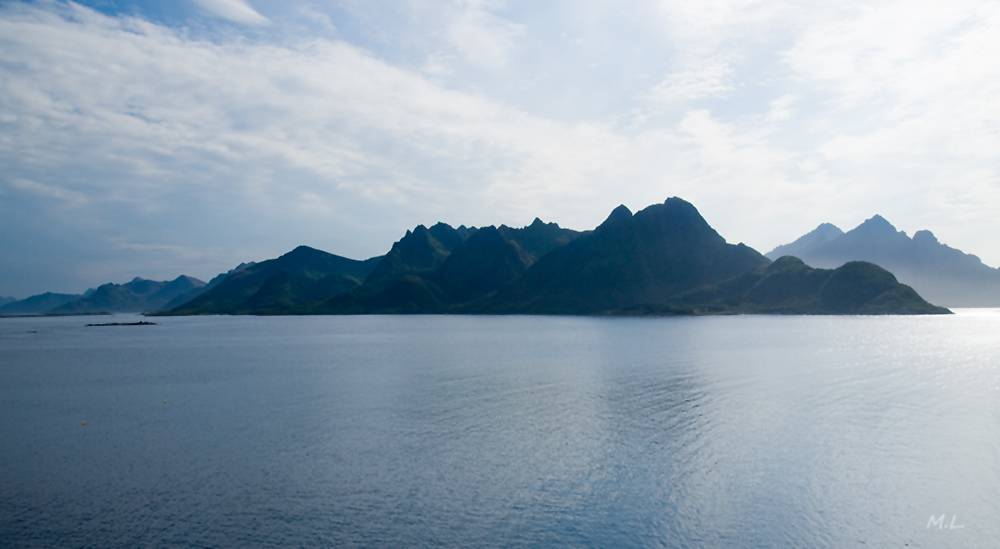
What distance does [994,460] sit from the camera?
35.1 meters

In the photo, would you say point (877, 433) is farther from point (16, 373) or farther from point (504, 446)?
point (16, 373)

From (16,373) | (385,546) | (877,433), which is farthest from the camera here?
(16,373)

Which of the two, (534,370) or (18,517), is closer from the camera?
(18,517)

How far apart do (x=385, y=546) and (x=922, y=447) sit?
36615 mm

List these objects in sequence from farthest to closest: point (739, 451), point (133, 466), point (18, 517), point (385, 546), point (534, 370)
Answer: point (534, 370)
point (739, 451)
point (133, 466)
point (18, 517)
point (385, 546)

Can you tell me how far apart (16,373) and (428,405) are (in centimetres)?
7733

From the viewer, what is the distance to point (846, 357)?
9388cm

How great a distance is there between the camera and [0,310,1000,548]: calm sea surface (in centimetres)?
2461

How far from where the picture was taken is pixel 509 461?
113ft

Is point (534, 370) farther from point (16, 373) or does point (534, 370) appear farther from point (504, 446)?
point (16, 373)

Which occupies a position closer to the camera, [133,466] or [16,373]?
[133,466]

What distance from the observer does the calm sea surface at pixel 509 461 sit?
24.6 meters

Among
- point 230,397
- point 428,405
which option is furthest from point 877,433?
point 230,397

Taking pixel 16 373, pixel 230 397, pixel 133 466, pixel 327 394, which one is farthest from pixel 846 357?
pixel 16 373
